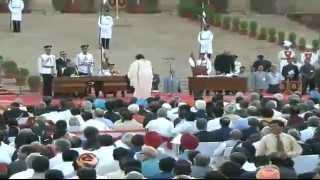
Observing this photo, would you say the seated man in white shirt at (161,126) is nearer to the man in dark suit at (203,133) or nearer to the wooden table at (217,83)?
the man in dark suit at (203,133)

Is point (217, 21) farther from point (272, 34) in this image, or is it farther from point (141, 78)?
point (141, 78)

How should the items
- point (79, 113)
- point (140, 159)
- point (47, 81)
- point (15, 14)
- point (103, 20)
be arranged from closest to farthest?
point (140, 159)
point (79, 113)
point (47, 81)
point (103, 20)
point (15, 14)

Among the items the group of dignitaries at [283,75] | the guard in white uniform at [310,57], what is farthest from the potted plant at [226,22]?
the group of dignitaries at [283,75]

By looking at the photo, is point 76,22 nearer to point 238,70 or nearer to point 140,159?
point 238,70

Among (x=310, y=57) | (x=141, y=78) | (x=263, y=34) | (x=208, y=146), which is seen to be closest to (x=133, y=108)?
(x=208, y=146)

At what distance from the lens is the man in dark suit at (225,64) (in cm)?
2288

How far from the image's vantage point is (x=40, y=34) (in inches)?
1180

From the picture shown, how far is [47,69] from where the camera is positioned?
21.7 meters

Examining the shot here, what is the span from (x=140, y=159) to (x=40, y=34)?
20.0 m

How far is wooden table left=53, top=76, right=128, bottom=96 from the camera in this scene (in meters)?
20.9

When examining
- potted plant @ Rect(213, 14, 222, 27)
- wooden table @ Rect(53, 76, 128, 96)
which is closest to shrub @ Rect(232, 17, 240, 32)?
potted plant @ Rect(213, 14, 222, 27)

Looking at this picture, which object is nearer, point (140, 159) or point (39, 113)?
point (140, 159)

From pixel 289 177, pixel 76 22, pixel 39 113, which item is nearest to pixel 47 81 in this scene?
pixel 39 113

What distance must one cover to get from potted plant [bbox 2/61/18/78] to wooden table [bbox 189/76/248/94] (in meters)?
4.94
